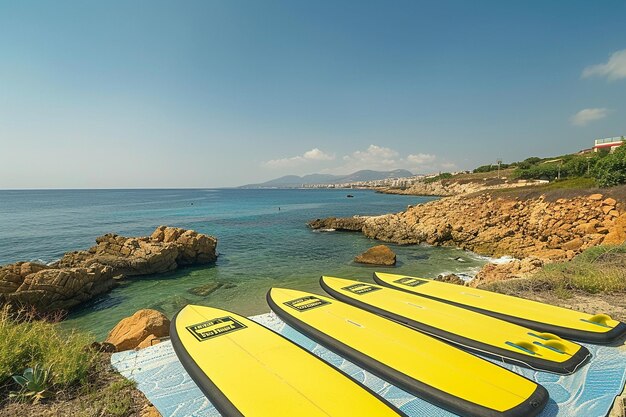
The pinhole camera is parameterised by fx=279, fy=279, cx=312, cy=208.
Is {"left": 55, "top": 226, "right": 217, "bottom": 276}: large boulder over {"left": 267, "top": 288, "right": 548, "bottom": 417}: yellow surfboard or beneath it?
beneath

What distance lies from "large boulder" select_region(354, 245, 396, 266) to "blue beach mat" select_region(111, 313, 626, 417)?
12405mm

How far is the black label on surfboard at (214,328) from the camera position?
502cm

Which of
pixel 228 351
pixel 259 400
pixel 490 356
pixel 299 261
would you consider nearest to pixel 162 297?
pixel 299 261

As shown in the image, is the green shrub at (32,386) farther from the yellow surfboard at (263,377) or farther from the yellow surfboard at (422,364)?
the yellow surfboard at (422,364)

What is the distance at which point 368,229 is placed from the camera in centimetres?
2794

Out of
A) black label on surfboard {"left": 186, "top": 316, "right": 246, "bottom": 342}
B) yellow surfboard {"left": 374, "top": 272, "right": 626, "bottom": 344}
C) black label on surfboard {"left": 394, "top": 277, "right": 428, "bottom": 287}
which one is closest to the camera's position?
yellow surfboard {"left": 374, "top": 272, "right": 626, "bottom": 344}

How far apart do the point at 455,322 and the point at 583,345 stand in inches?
77.5

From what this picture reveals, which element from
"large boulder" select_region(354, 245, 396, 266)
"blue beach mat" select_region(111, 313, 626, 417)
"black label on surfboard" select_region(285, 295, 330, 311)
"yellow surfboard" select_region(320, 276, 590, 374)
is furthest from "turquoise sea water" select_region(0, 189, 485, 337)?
"blue beach mat" select_region(111, 313, 626, 417)

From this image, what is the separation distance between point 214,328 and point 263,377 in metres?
1.95

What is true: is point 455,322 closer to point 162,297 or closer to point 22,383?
point 22,383

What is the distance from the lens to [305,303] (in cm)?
666

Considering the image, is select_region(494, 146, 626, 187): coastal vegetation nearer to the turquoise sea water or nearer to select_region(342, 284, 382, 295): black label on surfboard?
the turquoise sea water

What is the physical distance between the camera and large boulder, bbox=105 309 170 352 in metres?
6.05

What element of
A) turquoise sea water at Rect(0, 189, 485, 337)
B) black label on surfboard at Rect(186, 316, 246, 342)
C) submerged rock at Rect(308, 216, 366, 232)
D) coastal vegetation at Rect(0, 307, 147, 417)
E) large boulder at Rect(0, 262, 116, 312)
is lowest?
turquoise sea water at Rect(0, 189, 485, 337)
